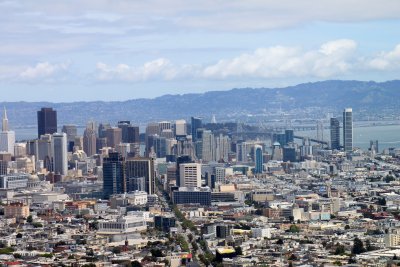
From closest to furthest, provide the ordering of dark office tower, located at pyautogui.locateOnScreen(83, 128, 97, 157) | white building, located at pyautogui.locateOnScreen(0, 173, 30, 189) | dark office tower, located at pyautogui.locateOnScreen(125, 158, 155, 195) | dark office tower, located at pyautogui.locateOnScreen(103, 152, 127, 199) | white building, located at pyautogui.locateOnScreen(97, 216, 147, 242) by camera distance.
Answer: white building, located at pyautogui.locateOnScreen(97, 216, 147, 242) < dark office tower, located at pyautogui.locateOnScreen(103, 152, 127, 199) < dark office tower, located at pyautogui.locateOnScreen(125, 158, 155, 195) < white building, located at pyautogui.locateOnScreen(0, 173, 30, 189) < dark office tower, located at pyautogui.locateOnScreen(83, 128, 97, 157)

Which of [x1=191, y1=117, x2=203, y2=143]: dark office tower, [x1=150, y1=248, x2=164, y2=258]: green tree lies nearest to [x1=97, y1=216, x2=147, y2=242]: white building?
[x1=150, y1=248, x2=164, y2=258]: green tree

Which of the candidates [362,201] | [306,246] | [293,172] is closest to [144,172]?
[362,201]

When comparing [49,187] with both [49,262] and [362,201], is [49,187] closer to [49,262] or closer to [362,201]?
[362,201]

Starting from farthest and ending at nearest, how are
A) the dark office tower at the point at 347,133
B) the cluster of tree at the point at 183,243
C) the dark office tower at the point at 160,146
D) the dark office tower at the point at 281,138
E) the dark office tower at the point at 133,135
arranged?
the dark office tower at the point at 281,138, the dark office tower at the point at 347,133, the dark office tower at the point at 133,135, the dark office tower at the point at 160,146, the cluster of tree at the point at 183,243

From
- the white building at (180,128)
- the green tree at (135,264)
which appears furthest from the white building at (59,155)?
the green tree at (135,264)

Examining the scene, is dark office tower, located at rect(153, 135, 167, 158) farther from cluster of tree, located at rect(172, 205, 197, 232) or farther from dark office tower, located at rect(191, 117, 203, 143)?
cluster of tree, located at rect(172, 205, 197, 232)

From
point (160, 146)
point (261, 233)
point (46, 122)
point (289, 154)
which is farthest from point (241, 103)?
point (261, 233)

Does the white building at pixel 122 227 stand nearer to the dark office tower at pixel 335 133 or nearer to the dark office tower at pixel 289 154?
the dark office tower at pixel 289 154

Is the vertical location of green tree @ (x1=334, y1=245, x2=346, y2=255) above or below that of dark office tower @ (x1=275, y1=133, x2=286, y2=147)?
below
